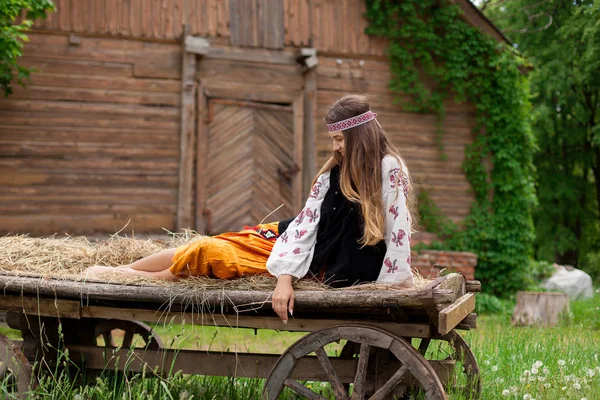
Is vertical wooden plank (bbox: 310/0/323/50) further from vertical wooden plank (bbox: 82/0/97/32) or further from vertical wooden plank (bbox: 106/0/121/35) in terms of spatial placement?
vertical wooden plank (bbox: 82/0/97/32)

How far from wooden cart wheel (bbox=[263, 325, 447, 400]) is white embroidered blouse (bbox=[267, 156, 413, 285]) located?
36 cm

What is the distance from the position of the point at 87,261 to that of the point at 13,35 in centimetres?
485

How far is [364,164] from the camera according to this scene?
156 inches

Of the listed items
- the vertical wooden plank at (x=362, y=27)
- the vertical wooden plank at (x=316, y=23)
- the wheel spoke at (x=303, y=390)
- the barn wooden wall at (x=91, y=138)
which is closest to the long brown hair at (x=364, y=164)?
the wheel spoke at (x=303, y=390)

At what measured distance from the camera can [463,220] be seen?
11.9 m

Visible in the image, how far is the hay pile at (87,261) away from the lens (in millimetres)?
3937

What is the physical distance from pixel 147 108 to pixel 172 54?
0.87m

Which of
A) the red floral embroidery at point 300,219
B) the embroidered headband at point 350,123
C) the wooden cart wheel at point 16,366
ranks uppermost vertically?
the embroidered headband at point 350,123

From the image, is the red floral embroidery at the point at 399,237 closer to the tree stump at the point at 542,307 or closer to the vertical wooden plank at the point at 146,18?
the tree stump at the point at 542,307

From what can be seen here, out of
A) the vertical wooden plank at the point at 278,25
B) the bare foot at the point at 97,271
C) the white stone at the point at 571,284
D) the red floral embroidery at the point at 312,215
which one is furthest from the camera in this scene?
the white stone at the point at 571,284

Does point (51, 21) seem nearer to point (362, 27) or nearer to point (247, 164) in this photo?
point (247, 164)

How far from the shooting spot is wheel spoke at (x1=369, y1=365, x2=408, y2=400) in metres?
3.61

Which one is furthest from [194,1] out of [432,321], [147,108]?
[432,321]

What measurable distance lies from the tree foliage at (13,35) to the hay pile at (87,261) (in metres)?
3.94
